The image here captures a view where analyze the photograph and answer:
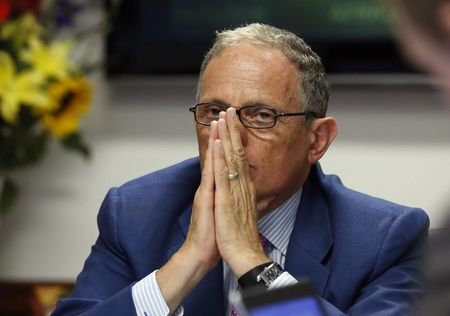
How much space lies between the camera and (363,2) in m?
2.91

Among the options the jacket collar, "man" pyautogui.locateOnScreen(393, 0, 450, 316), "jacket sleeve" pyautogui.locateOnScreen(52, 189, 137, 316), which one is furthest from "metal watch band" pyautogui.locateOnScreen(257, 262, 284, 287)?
"man" pyautogui.locateOnScreen(393, 0, 450, 316)

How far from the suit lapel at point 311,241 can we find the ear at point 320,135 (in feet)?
0.26

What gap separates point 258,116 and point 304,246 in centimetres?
28

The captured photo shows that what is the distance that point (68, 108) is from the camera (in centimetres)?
298

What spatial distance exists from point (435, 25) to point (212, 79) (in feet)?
3.72

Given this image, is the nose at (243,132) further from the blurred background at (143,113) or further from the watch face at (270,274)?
the blurred background at (143,113)

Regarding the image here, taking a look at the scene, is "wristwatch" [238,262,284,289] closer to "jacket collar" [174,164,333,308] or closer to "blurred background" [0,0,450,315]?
"jacket collar" [174,164,333,308]

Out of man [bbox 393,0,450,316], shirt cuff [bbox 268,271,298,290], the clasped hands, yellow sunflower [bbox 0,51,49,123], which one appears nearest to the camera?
man [bbox 393,0,450,316]

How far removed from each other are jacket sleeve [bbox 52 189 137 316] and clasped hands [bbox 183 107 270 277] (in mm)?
168

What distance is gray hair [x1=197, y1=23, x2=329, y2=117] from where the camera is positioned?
6.08 feet

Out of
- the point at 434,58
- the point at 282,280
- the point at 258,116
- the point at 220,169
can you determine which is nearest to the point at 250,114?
the point at 258,116

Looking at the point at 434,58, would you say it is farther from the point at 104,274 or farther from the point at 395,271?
the point at 104,274

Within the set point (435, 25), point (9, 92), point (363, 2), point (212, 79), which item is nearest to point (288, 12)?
point (363, 2)

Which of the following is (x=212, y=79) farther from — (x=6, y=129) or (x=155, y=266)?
(x=6, y=129)
